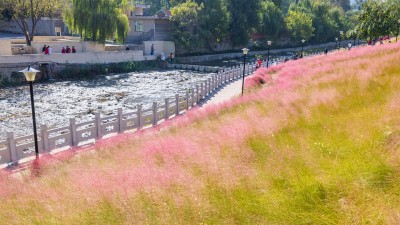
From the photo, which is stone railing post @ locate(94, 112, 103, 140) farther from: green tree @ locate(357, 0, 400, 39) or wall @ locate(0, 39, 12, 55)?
green tree @ locate(357, 0, 400, 39)

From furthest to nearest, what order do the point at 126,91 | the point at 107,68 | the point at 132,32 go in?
the point at 132,32, the point at 107,68, the point at 126,91

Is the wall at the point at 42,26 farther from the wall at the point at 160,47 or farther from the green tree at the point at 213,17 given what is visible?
the green tree at the point at 213,17

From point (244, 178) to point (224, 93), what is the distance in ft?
59.6

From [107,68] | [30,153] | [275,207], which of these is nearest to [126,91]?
[107,68]

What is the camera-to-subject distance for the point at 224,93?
947 inches

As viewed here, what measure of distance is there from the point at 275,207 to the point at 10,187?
16.9ft

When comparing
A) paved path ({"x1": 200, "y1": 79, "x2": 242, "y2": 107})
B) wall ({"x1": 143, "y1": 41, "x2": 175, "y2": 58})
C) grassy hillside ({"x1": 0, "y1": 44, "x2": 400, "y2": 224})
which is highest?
wall ({"x1": 143, "y1": 41, "x2": 175, "y2": 58})

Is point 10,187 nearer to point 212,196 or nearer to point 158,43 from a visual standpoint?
point 212,196

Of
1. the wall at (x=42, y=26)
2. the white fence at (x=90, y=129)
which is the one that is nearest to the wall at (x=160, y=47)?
the wall at (x=42, y=26)

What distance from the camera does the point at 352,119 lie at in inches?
324

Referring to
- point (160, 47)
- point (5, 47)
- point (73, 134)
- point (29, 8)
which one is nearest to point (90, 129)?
point (73, 134)

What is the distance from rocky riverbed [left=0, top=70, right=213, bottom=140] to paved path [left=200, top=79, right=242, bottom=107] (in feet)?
10.7

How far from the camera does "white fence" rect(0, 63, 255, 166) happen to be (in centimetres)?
1099

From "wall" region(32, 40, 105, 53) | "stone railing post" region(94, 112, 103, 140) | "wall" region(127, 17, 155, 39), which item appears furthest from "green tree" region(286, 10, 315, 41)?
"stone railing post" region(94, 112, 103, 140)
